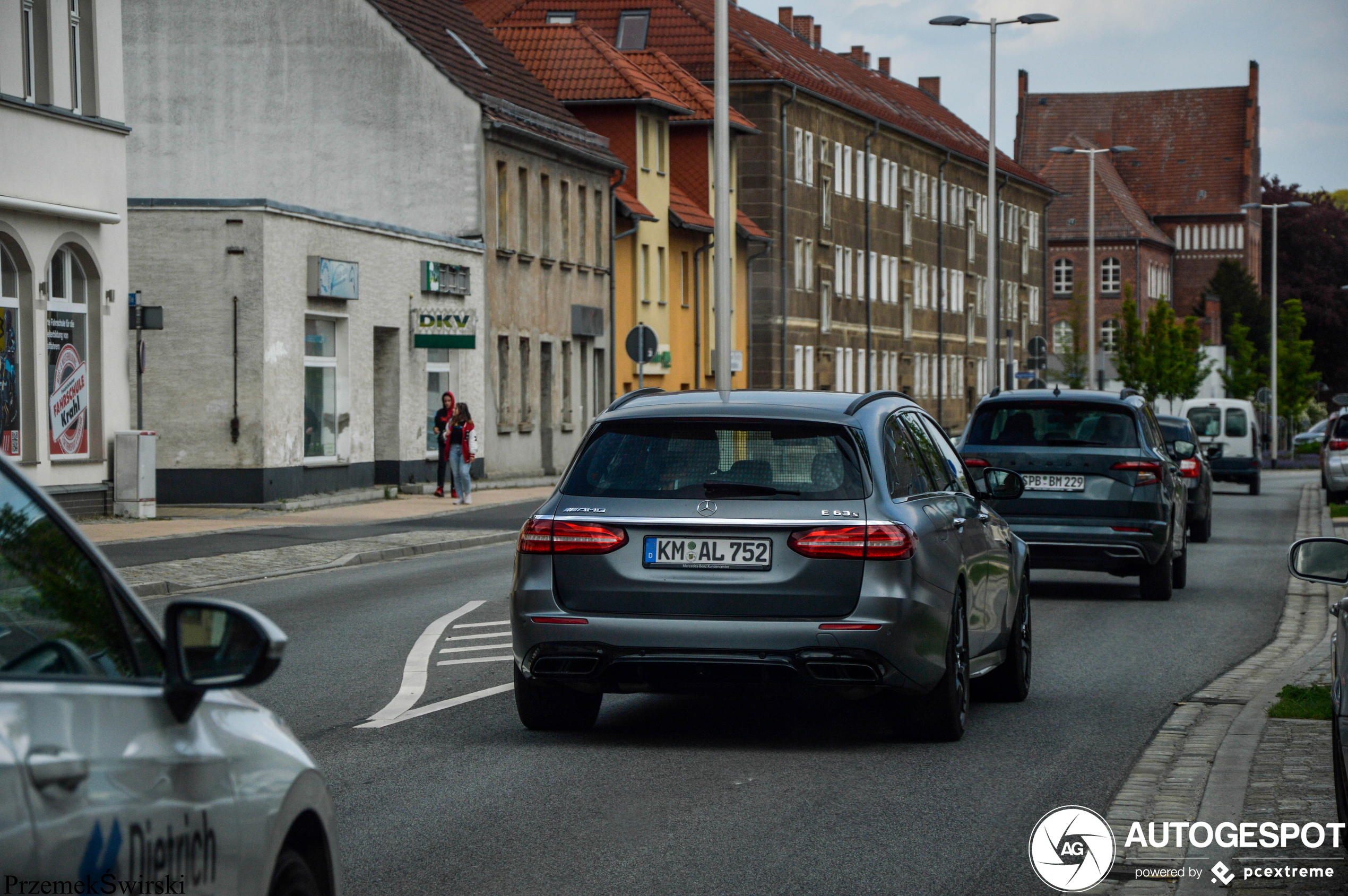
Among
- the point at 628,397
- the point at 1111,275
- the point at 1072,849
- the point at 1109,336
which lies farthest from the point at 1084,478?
the point at 1111,275

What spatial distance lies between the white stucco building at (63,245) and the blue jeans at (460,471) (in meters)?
5.99

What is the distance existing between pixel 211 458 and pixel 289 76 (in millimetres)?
14065

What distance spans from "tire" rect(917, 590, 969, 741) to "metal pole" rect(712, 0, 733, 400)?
19.5 meters

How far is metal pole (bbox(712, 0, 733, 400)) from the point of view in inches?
1142

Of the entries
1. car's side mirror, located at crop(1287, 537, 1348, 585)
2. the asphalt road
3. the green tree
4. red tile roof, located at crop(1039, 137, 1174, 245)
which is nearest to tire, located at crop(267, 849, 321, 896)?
the asphalt road

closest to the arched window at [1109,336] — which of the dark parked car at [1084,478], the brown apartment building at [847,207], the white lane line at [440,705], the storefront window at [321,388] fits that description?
the brown apartment building at [847,207]

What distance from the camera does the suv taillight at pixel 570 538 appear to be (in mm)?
8555

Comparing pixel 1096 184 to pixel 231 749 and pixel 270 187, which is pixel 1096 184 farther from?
pixel 231 749

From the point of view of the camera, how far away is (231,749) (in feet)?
11.8

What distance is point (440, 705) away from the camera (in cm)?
1042

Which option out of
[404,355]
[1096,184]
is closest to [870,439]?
[404,355]

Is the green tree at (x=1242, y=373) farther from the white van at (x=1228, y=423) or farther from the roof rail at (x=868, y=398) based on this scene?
the roof rail at (x=868, y=398)

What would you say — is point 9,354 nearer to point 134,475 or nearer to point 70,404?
point 70,404

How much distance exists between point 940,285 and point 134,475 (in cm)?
6211
